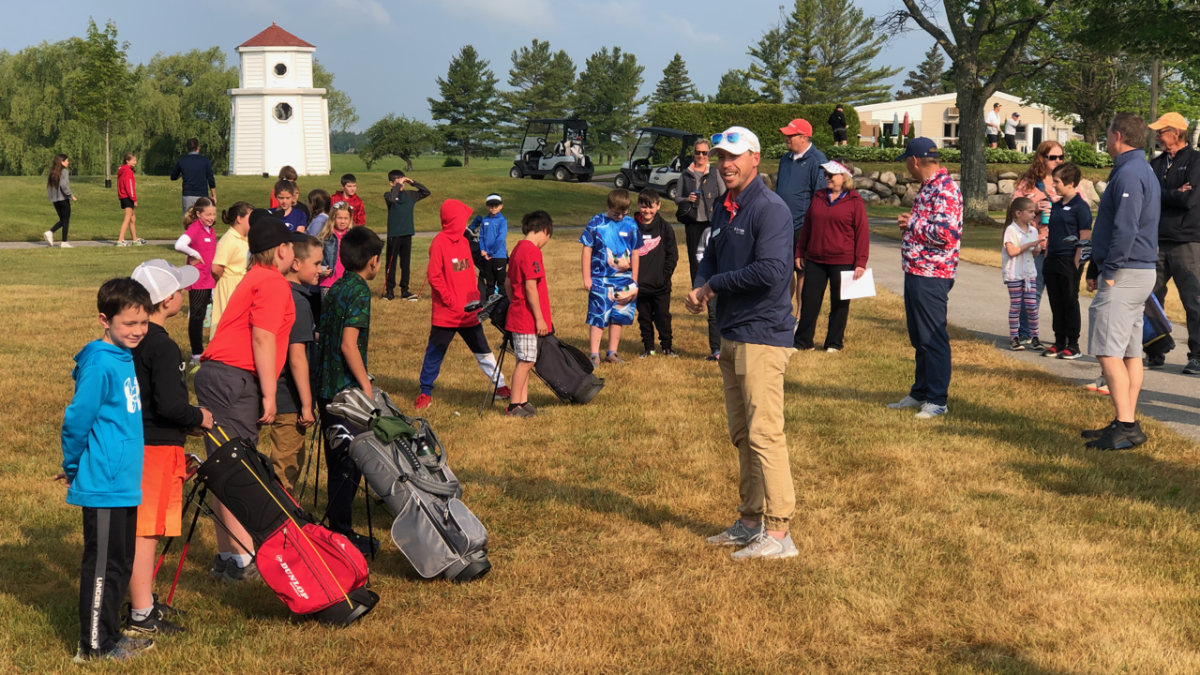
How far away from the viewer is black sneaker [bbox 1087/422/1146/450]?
6977 mm

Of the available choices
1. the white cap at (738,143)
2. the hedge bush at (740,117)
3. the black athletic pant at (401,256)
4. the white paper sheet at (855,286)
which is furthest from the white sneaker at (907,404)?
the hedge bush at (740,117)

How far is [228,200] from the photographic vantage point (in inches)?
1251

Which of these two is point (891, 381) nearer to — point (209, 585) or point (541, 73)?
point (209, 585)

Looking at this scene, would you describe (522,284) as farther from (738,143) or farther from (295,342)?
(738,143)

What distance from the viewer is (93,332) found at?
1222 centimetres

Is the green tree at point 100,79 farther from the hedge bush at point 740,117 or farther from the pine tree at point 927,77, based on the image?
the pine tree at point 927,77

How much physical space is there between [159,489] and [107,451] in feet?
1.25

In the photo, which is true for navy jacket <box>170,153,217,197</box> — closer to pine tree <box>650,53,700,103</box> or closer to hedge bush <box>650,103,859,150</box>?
hedge bush <box>650,103,859,150</box>

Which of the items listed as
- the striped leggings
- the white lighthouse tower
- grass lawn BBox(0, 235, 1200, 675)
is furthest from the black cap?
the white lighthouse tower

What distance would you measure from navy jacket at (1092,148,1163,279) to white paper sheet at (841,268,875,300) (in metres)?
3.22

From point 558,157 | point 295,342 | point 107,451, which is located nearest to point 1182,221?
point 295,342

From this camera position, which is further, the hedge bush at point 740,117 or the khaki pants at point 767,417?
the hedge bush at point 740,117

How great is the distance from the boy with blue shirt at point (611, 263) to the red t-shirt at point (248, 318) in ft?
16.3

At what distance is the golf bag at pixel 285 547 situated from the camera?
4406 mm
